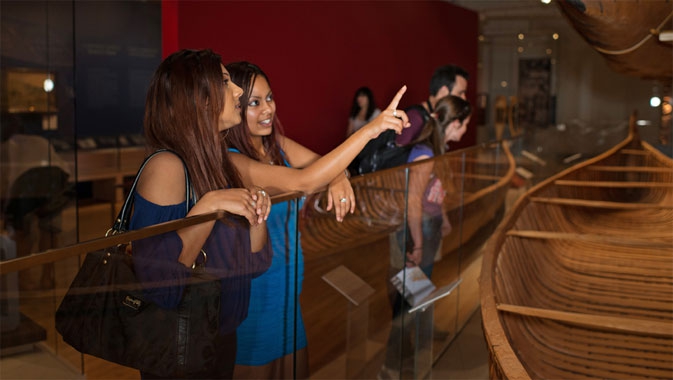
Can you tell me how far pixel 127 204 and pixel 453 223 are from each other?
241 centimetres

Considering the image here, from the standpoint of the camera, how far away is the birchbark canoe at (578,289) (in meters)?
2.34

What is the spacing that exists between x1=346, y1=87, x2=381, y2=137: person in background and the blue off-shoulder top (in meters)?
5.86

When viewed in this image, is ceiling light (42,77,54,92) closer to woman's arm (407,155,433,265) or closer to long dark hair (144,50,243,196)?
woman's arm (407,155,433,265)

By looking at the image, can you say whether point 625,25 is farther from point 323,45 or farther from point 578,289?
point 323,45

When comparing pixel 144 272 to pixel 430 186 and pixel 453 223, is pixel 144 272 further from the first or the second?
pixel 453 223

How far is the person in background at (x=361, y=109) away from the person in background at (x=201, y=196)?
224 inches

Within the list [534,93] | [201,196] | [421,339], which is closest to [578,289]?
[421,339]

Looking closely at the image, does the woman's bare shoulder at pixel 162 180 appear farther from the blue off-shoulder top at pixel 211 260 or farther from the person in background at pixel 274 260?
the person in background at pixel 274 260

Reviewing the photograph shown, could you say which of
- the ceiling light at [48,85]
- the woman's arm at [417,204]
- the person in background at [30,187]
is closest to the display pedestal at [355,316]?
the woman's arm at [417,204]

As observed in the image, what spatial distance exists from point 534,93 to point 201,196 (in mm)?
9630

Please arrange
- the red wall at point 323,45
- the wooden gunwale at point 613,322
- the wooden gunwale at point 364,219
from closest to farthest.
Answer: the wooden gunwale at point 364,219 < the wooden gunwale at point 613,322 < the red wall at point 323,45

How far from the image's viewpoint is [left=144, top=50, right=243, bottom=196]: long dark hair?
1.64 m

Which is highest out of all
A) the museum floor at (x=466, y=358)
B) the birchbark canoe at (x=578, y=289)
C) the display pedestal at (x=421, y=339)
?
the birchbark canoe at (x=578, y=289)

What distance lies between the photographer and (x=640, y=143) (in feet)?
22.2
